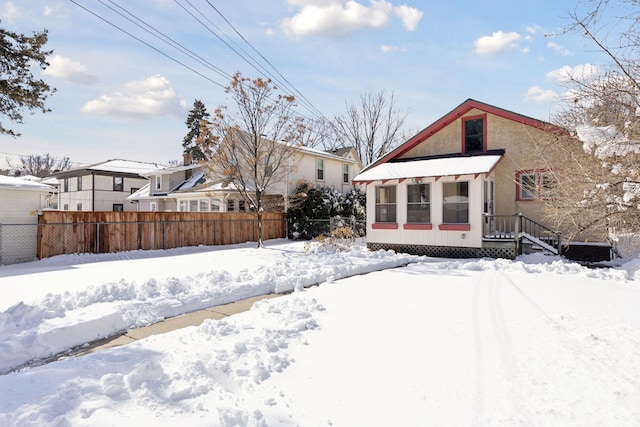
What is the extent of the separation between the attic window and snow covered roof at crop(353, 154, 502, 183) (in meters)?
0.67

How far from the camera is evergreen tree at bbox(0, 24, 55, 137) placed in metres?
7.91

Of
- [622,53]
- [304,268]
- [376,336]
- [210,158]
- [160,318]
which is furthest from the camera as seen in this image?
[210,158]

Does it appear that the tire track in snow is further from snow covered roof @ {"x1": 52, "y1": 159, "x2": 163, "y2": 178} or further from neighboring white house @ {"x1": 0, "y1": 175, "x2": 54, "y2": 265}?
snow covered roof @ {"x1": 52, "y1": 159, "x2": 163, "y2": 178}

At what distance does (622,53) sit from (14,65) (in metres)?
12.5

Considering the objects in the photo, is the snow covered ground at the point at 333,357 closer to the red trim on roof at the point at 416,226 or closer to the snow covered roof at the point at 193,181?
the red trim on roof at the point at 416,226

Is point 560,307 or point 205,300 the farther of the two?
point 205,300

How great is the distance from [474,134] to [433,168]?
103 inches

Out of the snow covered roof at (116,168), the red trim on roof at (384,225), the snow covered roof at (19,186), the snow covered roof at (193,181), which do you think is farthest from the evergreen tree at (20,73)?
the snow covered roof at (116,168)

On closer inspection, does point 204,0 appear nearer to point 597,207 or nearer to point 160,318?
point 160,318

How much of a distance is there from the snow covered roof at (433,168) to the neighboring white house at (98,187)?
2341 cm

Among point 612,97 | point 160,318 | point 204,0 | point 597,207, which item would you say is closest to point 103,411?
point 160,318

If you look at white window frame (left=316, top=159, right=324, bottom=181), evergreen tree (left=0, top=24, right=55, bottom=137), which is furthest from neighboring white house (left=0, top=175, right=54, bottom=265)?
white window frame (left=316, top=159, right=324, bottom=181)

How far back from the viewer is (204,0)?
13148 millimetres

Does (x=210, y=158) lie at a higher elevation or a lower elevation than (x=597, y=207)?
higher
